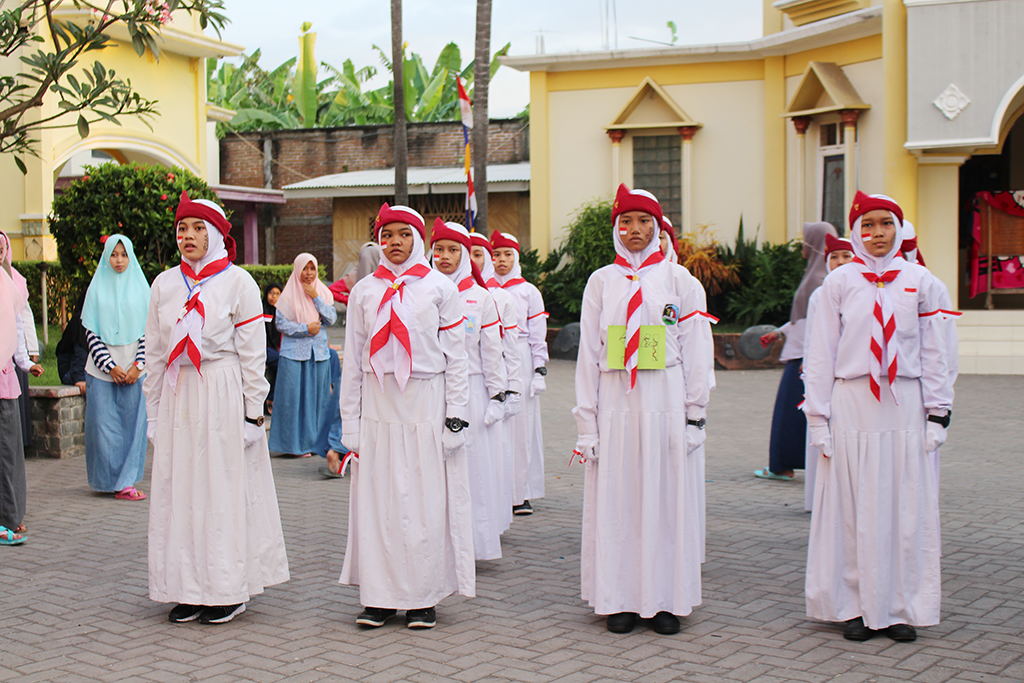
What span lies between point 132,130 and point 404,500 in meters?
17.6

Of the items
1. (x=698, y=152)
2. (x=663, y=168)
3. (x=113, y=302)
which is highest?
(x=698, y=152)

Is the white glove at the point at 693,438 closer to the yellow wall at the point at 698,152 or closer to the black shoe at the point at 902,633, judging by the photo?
the black shoe at the point at 902,633

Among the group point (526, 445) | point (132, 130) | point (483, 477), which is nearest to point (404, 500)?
point (483, 477)

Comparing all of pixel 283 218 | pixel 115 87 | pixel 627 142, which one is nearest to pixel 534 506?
pixel 115 87

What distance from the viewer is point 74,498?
8.15 m

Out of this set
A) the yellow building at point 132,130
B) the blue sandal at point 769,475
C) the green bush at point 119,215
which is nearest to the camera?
the blue sandal at point 769,475

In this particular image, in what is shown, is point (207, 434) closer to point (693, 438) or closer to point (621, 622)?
point (621, 622)

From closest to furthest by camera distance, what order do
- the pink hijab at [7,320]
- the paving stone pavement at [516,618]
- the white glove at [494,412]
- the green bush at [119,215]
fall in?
the paving stone pavement at [516,618], the white glove at [494,412], the pink hijab at [7,320], the green bush at [119,215]

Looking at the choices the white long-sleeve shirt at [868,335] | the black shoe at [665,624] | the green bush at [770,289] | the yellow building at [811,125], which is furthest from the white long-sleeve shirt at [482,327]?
the green bush at [770,289]

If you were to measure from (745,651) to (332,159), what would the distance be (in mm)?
24792

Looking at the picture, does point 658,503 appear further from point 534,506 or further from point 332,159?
point 332,159

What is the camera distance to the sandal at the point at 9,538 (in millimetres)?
6777

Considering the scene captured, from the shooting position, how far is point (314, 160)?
91.8 feet

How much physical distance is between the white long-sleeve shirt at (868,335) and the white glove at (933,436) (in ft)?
0.26
